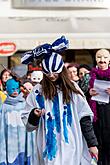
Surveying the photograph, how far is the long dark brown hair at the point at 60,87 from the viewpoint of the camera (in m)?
5.66

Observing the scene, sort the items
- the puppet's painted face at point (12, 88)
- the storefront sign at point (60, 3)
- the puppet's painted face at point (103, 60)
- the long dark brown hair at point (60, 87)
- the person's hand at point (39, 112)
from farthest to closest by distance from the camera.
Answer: the storefront sign at point (60, 3) < the puppet's painted face at point (12, 88) < the puppet's painted face at point (103, 60) < the long dark brown hair at point (60, 87) < the person's hand at point (39, 112)

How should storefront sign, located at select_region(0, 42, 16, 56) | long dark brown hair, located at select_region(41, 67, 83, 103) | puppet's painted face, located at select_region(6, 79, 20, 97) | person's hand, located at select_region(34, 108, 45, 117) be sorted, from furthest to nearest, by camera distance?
storefront sign, located at select_region(0, 42, 16, 56)
puppet's painted face, located at select_region(6, 79, 20, 97)
long dark brown hair, located at select_region(41, 67, 83, 103)
person's hand, located at select_region(34, 108, 45, 117)

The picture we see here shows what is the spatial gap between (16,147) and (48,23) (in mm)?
6813

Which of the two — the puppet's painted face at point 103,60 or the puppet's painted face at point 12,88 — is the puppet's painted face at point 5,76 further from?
the puppet's painted face at point 103,60

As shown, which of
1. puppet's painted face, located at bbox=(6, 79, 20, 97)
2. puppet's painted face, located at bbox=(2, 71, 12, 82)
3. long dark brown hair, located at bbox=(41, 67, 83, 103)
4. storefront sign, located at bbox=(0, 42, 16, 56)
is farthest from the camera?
storefront sign, located at bbox=(0, 42, 16, 56)

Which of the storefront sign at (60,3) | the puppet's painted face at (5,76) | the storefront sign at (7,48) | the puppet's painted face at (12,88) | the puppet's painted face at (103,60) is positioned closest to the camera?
the puppet's painted face at (103,60)

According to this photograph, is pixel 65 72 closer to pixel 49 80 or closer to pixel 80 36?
pixel 49 80

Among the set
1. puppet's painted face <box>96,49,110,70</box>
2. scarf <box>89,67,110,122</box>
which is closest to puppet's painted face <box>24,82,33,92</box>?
puppet's painted face <box>96,49,110,70</box>

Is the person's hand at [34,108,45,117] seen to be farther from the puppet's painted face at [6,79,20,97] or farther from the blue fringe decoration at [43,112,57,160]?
the puppet's painted face at [6,79,20,97]

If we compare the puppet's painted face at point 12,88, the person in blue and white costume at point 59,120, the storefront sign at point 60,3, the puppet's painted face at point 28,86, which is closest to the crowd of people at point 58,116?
the person in blue and white costume at point 59,120

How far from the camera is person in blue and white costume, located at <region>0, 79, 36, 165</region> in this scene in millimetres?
7820

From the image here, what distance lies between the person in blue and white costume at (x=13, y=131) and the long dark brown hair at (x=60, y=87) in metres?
2.11

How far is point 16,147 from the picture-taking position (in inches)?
311

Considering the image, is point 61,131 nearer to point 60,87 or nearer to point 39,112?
point 39,112
